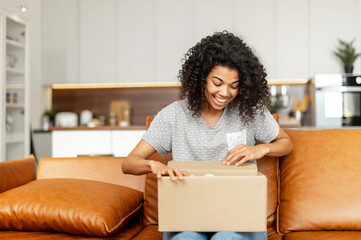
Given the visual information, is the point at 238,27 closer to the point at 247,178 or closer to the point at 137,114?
the point at 137,114

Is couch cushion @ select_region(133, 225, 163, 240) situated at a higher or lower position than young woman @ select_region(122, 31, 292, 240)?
lower

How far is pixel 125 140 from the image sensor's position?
14.2 ft

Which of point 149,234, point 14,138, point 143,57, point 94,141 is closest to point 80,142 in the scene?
point 94,141

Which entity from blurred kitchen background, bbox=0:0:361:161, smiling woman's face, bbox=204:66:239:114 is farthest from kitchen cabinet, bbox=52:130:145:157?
smiling woman's face, bbox=204:66:239:114

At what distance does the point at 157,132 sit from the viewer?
1.59 m

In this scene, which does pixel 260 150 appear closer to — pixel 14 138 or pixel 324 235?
pixel 324 235

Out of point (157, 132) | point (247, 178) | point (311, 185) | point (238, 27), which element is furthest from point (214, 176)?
point (238, 27)

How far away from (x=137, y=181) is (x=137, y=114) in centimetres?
364

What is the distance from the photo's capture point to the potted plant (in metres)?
4.63

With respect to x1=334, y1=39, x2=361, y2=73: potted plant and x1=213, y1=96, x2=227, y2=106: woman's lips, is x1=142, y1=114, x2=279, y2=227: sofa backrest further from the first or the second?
x1=334, y1=39, x2=361, y2=73: potted plant

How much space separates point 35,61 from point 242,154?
436 centimetres

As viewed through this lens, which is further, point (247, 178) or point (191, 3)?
point (191, 3)

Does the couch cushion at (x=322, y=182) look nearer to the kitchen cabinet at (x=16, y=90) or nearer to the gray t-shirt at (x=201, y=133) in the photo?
the gray t-shirt at (x=201, y=133)

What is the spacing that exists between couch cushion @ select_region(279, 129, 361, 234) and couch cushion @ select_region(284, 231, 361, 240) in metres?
0.04
